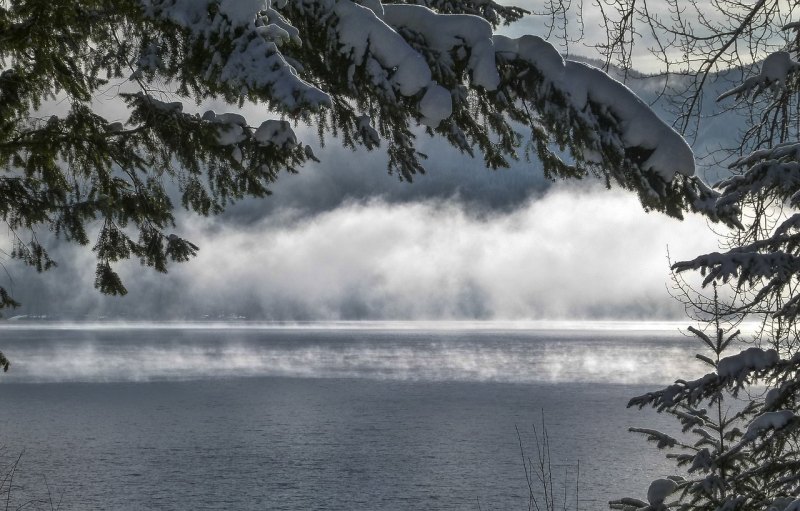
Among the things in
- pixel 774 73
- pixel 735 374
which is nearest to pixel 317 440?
pixel 735 374

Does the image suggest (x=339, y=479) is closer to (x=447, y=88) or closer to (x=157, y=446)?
(x=157, y=446)

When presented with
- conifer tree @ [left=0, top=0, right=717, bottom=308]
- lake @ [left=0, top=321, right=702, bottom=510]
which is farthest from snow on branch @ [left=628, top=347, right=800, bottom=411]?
lake @ [left=0, top=321, right=702, bottom=510]

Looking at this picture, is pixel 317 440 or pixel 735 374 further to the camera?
pixel 317 440

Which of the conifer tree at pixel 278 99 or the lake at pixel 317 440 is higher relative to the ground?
the conifer tree at pixel 278 99

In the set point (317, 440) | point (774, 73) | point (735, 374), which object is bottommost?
point (317, 440)

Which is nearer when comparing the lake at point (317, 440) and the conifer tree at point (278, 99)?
the conifer tree at point (278, 99)

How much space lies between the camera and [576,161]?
15.6 ft

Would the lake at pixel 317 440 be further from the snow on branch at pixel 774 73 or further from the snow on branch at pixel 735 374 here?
the snow on branch at pixel 774 73

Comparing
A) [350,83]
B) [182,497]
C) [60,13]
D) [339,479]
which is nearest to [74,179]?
[60,13]

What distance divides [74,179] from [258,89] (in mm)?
4599

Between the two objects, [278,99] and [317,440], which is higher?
[278,99]

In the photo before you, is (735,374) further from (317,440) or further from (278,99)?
(317,440)

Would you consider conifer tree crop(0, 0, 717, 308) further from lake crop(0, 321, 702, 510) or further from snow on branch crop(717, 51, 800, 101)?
Answer: lake crop(0, 321, 702, 510)

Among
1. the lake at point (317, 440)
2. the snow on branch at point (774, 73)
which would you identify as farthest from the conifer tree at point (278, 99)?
the lake at point (317, 440)
